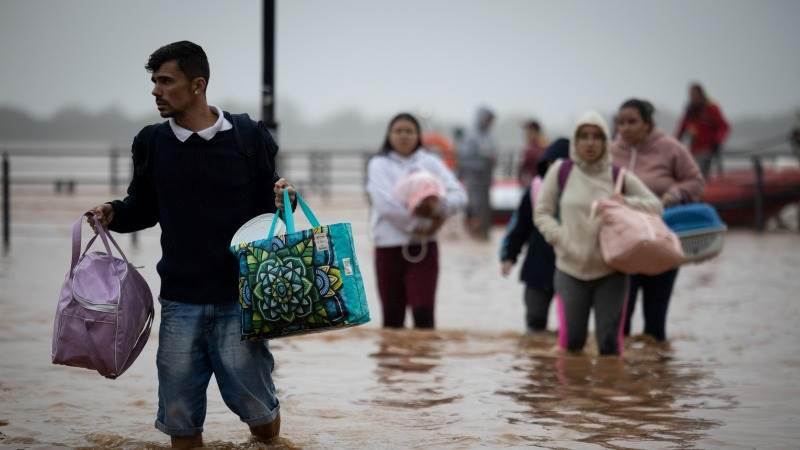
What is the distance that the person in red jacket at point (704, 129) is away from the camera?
22297 mm

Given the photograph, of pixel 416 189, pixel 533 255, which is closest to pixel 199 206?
pixel 416 189

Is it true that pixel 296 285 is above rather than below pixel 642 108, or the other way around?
below

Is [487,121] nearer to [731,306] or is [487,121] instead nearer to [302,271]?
[731,306]

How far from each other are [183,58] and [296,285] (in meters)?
1.06

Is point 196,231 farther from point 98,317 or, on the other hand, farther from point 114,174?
point 114,174

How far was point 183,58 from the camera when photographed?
553 cm

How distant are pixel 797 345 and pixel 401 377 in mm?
3544

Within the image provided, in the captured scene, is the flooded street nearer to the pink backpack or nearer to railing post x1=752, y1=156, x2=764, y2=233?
the pink backpack

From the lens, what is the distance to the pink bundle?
31.5 ft

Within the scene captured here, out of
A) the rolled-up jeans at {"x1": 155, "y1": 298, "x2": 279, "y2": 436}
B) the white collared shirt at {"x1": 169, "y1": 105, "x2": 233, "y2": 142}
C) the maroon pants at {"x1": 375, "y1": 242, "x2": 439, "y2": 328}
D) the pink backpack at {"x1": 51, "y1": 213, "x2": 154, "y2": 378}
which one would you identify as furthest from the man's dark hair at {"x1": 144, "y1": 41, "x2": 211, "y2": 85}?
the maroon pants at {"x1": 375, "y1": 242, "x2": 439, "y2": 328}

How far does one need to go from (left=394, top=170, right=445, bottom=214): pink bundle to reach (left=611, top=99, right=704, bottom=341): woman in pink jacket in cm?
137

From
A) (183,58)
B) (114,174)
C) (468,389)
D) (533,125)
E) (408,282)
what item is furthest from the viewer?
(114,174)

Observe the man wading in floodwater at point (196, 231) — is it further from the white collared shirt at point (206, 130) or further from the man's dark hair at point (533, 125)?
the man's dark hair at point (533, 125)

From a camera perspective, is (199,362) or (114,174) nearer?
(199,362)
